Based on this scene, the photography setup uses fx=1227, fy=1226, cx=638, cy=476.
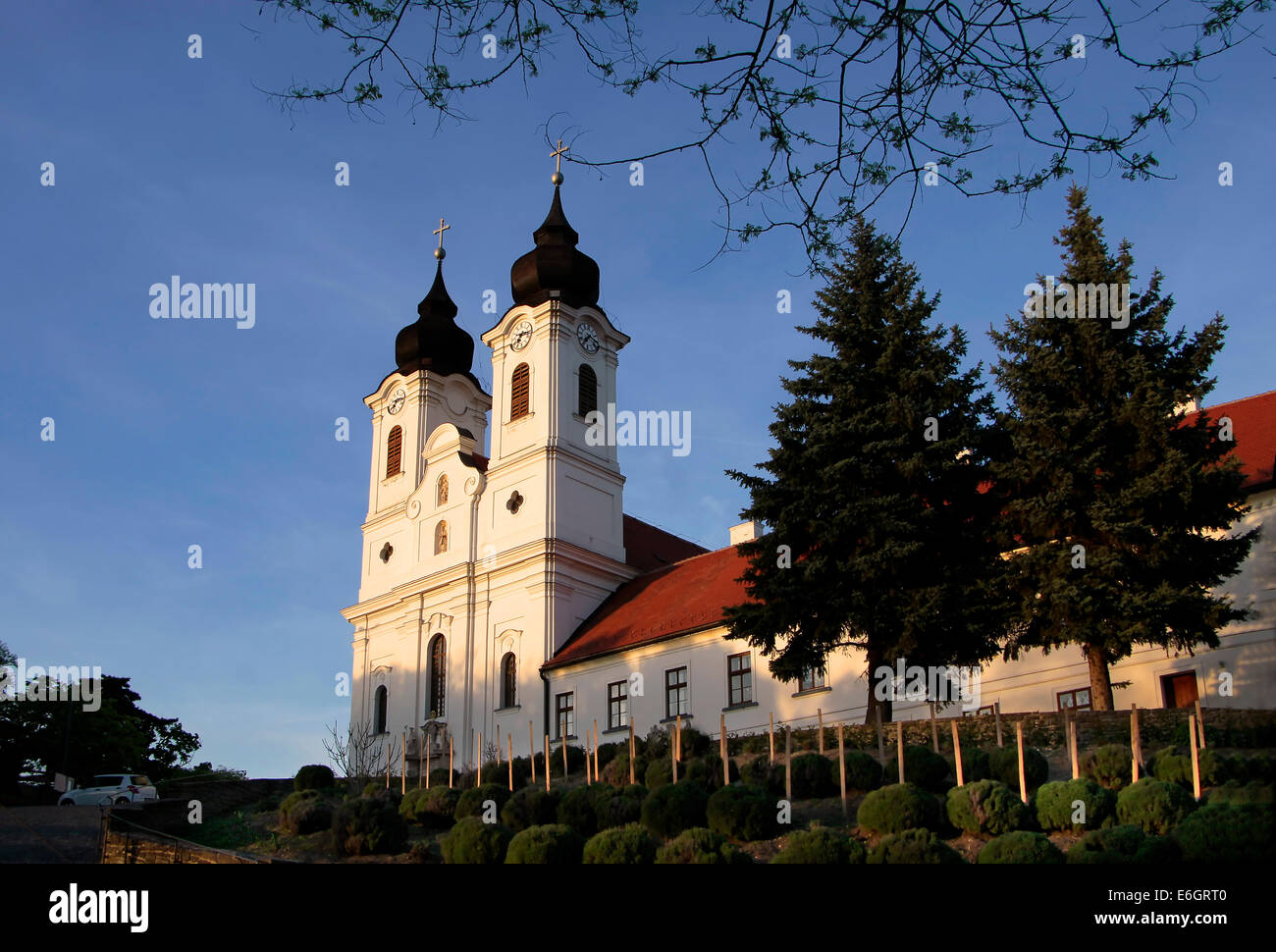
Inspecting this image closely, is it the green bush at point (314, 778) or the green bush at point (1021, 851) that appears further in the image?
the green bush at point (314, 778)

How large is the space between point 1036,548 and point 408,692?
24.7 metres

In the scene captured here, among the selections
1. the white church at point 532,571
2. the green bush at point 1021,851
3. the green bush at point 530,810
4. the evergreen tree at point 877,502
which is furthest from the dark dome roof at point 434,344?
the green bush at point 1021,851

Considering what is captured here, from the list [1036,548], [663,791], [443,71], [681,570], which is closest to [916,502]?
[1036,548]

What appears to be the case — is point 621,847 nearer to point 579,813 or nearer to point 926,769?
point 579,813

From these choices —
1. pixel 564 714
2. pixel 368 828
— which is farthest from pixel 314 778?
pixel 368 828

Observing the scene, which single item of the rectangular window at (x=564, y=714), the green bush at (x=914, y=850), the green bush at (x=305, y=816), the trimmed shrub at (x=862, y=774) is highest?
the rectangular window at (x=564, y=714)

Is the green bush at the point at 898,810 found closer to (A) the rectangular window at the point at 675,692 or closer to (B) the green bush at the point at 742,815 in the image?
(B) the green bush at the point at 742,815

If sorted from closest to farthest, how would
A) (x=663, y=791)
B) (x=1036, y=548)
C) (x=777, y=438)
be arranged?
1. (x=663, y=791)
2. (x=1036, y=548)
3. (x=777, y=438)

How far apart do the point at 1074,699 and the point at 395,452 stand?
92.3 ft

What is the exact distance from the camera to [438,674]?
135ft

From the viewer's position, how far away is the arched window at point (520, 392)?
42094 millimetres

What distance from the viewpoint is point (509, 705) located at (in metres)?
38.3

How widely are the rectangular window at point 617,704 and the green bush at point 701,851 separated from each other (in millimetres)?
20178
